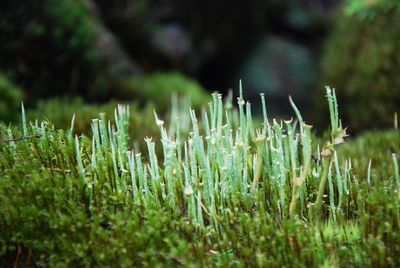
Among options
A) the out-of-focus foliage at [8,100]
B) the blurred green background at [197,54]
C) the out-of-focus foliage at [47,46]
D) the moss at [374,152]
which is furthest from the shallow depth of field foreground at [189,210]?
the out-of-focus foliage at [47,46]

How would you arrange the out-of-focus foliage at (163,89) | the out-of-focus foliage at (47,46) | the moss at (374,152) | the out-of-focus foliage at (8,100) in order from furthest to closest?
the out-of-focus foliage at (163,89) → the out-of-focus foliage at (47,46) → the out-of-focus foliage at (8,100) → the moss at (374,152)

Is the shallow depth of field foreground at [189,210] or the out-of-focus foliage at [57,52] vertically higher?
the out-of-focus foliage at [57,52]

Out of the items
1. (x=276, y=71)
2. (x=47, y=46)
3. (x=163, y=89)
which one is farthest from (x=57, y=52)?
(x=276, y=71)

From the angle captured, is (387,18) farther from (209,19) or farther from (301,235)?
(301,235)

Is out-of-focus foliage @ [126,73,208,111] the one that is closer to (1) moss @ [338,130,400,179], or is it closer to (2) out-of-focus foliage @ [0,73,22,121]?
(2) out-of-focus foliage @ [0,73,22,121]

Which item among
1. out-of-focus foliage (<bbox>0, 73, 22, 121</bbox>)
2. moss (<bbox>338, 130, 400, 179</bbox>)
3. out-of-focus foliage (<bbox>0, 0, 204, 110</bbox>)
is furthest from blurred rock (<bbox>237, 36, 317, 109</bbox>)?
out-of-focus foliage (<bbox>0, 73, 22, 121</bbox>)

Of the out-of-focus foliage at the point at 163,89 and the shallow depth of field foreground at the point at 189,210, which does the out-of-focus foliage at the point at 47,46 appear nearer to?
the out-of-focus foliage at the point at 163,89

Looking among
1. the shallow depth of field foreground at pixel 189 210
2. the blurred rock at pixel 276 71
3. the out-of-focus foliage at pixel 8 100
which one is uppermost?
the blurred rock at pixel 276 71
